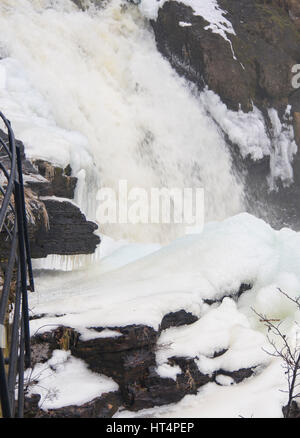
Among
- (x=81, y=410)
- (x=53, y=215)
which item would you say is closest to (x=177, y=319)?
(x=81, y=410)

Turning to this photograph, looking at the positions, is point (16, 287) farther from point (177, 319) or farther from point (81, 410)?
point (177, 319)

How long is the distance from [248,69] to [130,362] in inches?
534

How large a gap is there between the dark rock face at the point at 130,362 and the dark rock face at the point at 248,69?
1027 centimetres

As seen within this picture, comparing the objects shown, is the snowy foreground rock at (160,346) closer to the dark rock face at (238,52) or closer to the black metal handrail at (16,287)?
the black metal handrail at (16,287)

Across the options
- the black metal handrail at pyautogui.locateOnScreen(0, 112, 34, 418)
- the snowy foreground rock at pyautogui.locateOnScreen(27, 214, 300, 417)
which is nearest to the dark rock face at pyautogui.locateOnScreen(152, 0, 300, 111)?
the snowy foreground rock at pyautogui.locateOnScreen(27, 214, 300, 417)

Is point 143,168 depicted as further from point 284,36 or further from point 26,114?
point 284,36

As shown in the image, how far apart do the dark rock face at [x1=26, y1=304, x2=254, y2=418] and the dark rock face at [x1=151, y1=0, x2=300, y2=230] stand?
33.7 ft

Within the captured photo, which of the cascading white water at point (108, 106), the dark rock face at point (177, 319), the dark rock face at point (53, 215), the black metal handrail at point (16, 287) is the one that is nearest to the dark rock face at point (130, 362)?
the dark rock face at point (177, 319)

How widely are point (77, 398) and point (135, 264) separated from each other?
3.47 meters

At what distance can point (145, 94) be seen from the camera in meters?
14.4

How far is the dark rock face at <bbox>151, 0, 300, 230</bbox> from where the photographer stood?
1551cm

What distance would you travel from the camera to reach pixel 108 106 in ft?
42.6

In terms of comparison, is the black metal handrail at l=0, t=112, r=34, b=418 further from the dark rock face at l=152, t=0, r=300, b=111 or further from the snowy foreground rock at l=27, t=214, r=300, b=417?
the dark rock face at l=152, t=0, r=300, b=111
